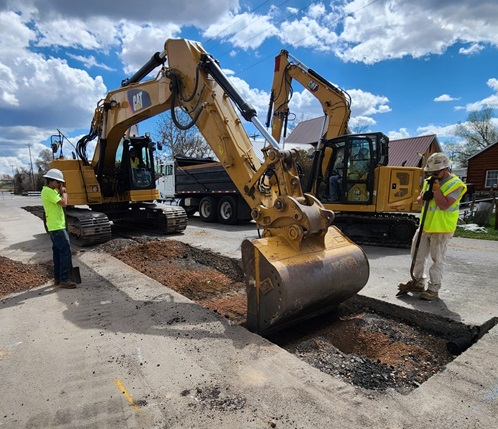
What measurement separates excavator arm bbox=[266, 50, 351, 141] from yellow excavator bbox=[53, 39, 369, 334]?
161 inches

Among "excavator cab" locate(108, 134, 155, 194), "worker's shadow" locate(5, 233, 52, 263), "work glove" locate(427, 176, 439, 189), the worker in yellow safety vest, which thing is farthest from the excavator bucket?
"excavator cab" locate(108, 134, 155, 194)

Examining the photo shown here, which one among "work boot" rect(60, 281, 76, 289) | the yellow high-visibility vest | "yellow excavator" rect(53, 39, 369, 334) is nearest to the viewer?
"yellow excavator" rect(53, 39, 369, 334)

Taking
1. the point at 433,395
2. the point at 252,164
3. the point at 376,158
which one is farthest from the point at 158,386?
the point at 376,158

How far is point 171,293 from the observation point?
4.96 m

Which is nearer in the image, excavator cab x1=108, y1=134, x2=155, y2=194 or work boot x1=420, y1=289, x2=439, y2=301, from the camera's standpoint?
work boot x1=420, y1=289, x2=439, y2=301

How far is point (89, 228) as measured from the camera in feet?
27.3

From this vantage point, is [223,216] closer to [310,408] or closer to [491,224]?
[491,224]

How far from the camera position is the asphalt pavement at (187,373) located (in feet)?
7.98

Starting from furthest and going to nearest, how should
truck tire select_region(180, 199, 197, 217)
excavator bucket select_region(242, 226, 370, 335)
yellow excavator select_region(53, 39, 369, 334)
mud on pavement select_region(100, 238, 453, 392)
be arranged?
truck tire select_region(180, 199, 197, 217), yellow excavator select_region(53, 39, 369, 334), excavator bucket select_region(242, 226, 370, 335), mud on pavement select_region(100, 238, 453, 392)

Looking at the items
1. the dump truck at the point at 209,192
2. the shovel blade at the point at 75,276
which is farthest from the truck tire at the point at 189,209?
the shovel blade at the point at 75,276

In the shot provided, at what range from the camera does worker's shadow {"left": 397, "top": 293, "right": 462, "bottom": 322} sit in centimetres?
409

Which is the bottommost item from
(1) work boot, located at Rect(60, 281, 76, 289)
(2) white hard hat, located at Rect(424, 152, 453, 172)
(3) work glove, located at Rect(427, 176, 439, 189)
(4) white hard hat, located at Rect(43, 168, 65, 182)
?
(1) work boot, located at Rect(60, 281, 76, 289)

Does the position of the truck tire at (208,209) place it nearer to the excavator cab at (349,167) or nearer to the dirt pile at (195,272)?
the dirt pile at (195,272)

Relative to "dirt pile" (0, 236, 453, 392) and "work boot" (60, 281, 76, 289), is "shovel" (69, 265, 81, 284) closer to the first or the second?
"work boot" (60, 281, 76, 289)
